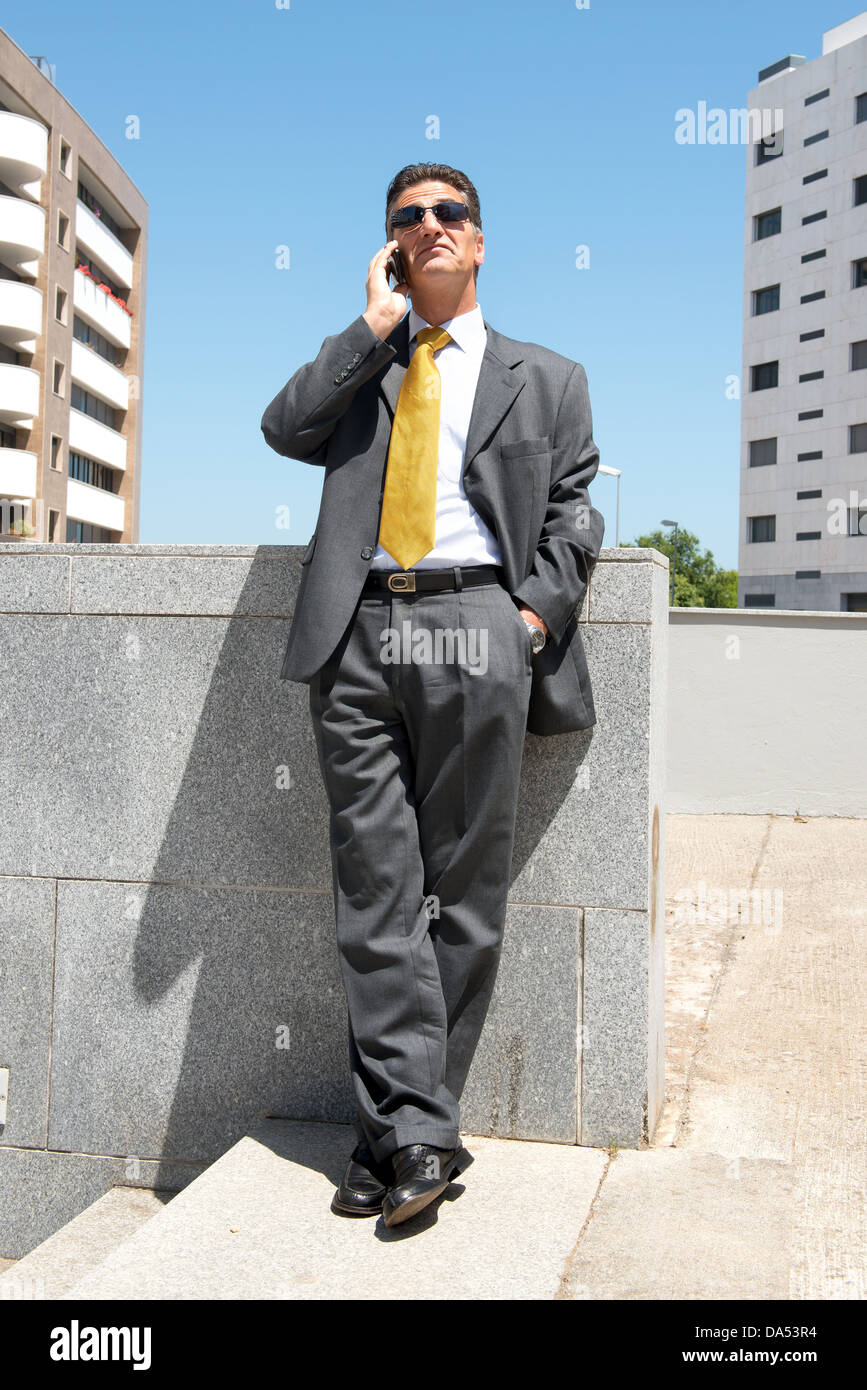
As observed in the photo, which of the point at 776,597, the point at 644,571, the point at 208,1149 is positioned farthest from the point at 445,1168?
the point at 776,597

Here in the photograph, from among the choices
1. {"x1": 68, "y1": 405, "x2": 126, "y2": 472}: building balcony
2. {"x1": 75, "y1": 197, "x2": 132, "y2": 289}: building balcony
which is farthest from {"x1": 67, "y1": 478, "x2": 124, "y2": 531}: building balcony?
{"x1": 75, "y1": 197, "x2": 132, "y2": 289}: building balcony

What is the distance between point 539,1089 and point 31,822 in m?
1.99

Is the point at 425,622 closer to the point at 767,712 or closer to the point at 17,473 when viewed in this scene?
the point at 767,712

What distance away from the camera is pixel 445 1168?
3.17 metres

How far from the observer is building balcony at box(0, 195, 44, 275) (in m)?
44.6

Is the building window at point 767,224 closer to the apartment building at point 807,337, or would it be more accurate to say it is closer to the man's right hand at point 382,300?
the apartment building at point 807,337

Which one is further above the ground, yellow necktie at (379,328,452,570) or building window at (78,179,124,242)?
building window at (78,179,124,242)

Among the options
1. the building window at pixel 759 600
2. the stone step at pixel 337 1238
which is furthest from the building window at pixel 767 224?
the stone step at pixel 337 1238

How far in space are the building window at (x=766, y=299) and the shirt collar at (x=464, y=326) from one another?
67.5 m

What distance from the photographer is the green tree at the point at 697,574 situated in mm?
117375

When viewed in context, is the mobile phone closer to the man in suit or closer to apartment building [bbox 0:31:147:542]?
the man in suit

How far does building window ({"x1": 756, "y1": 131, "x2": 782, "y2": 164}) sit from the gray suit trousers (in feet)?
228

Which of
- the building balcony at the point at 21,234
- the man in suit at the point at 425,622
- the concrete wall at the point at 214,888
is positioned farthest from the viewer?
the building balcony at the point at 21,234
